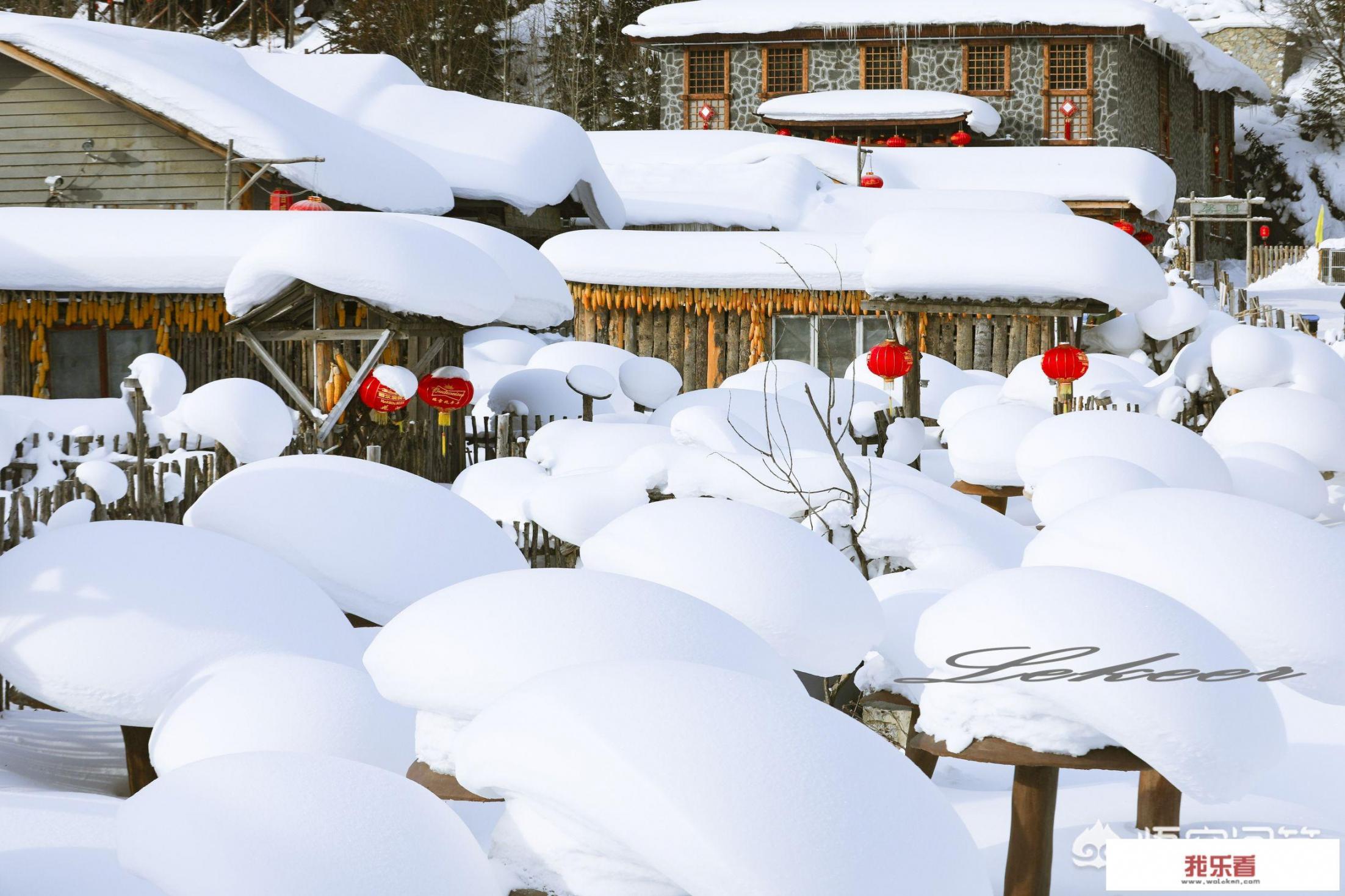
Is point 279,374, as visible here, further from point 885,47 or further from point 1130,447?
point 885,47

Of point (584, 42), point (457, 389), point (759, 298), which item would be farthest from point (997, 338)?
point (584, 42)

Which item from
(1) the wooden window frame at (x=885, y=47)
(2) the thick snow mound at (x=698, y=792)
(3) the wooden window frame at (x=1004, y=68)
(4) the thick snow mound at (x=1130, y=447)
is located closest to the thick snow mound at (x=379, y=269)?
(4) the thick snow mound at (x=1130, y=447)

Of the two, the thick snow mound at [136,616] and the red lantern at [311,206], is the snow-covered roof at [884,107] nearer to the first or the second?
the red lantern at [311,206]

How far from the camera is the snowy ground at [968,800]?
13.3 feet

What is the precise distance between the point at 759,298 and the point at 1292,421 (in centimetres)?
726

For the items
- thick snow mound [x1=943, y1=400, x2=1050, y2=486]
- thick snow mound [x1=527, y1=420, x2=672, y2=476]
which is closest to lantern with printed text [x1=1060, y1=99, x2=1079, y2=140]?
thick snow mound [x1=943, y1=400, x2=1050, y2=486]

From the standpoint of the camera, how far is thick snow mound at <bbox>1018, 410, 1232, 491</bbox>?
27.1ft

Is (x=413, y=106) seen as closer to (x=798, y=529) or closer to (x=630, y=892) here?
(x=798, y=529)

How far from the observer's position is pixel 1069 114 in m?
29.2

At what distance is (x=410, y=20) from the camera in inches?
1467

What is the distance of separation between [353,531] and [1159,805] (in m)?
3.60

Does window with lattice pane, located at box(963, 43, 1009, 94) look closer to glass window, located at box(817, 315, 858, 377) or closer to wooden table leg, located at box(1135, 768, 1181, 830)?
glass window, located at box(817, 315, 858, 377)

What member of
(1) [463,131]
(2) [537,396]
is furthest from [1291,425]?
(1) [463,131]

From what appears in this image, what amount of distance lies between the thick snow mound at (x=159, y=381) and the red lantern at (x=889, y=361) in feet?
18.9
